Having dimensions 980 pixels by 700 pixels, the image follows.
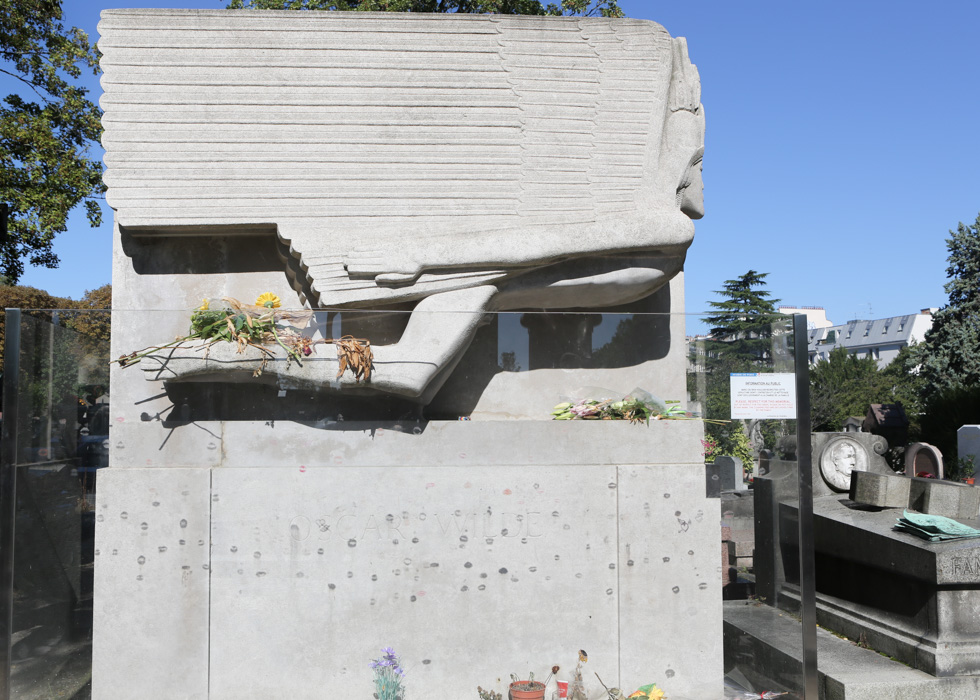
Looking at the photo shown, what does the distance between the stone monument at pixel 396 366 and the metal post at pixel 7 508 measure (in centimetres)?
41

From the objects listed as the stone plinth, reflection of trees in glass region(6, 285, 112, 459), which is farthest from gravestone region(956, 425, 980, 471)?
reflection of trees in glass region(6, 285, 112, 459)

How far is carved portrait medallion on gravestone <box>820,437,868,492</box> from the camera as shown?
316 inches

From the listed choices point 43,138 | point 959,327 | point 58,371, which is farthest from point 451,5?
point 959,327

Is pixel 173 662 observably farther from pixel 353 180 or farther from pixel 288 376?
pixel 353 180

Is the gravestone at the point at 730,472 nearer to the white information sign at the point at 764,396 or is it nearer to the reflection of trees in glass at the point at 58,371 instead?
the white information sign at the point at 764,396

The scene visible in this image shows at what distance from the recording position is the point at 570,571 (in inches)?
165

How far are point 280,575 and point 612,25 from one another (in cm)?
383

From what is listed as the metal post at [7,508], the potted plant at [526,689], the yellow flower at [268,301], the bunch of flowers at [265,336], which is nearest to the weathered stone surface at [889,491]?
the potted plant at [526,689]

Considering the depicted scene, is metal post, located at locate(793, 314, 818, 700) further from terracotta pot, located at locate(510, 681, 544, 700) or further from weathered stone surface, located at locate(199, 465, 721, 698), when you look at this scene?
terracotta pot, located at locate(510, 681, 544, 700)

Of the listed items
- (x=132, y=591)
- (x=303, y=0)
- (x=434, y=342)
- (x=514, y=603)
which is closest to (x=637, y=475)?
(x=514, y=603)

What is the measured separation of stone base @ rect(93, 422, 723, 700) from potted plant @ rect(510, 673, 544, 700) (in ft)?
0.19

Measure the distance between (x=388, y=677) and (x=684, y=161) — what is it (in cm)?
340

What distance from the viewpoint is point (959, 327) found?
70.2 feet

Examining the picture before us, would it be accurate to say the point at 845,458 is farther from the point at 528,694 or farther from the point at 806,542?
the point at 528,694
